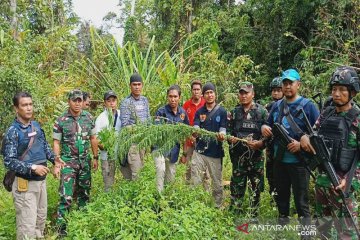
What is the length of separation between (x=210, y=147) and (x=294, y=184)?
1.17 m

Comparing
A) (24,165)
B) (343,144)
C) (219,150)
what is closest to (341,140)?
(343,144)

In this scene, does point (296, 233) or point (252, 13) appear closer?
point (296, 233)

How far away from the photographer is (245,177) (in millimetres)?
4195

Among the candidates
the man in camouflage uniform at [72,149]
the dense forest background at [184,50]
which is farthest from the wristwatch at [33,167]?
the dense forest background at [184,50]

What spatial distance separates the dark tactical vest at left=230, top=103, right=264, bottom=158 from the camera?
4066 mm

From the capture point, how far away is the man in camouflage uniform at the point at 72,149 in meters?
4.02

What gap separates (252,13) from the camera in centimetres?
1130

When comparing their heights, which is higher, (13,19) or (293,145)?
(13,19)

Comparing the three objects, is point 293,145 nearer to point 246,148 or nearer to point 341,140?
point 341,140

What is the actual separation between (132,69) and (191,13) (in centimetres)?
418

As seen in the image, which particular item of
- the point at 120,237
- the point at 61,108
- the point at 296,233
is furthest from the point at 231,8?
the point at 120,237

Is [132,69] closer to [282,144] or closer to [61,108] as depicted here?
[61,108]

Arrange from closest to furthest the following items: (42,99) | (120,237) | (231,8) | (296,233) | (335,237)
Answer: (120,237) → (335,237) → (296,233) → (42,99) → (231,8)

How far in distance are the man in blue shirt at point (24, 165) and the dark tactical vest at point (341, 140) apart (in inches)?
102
